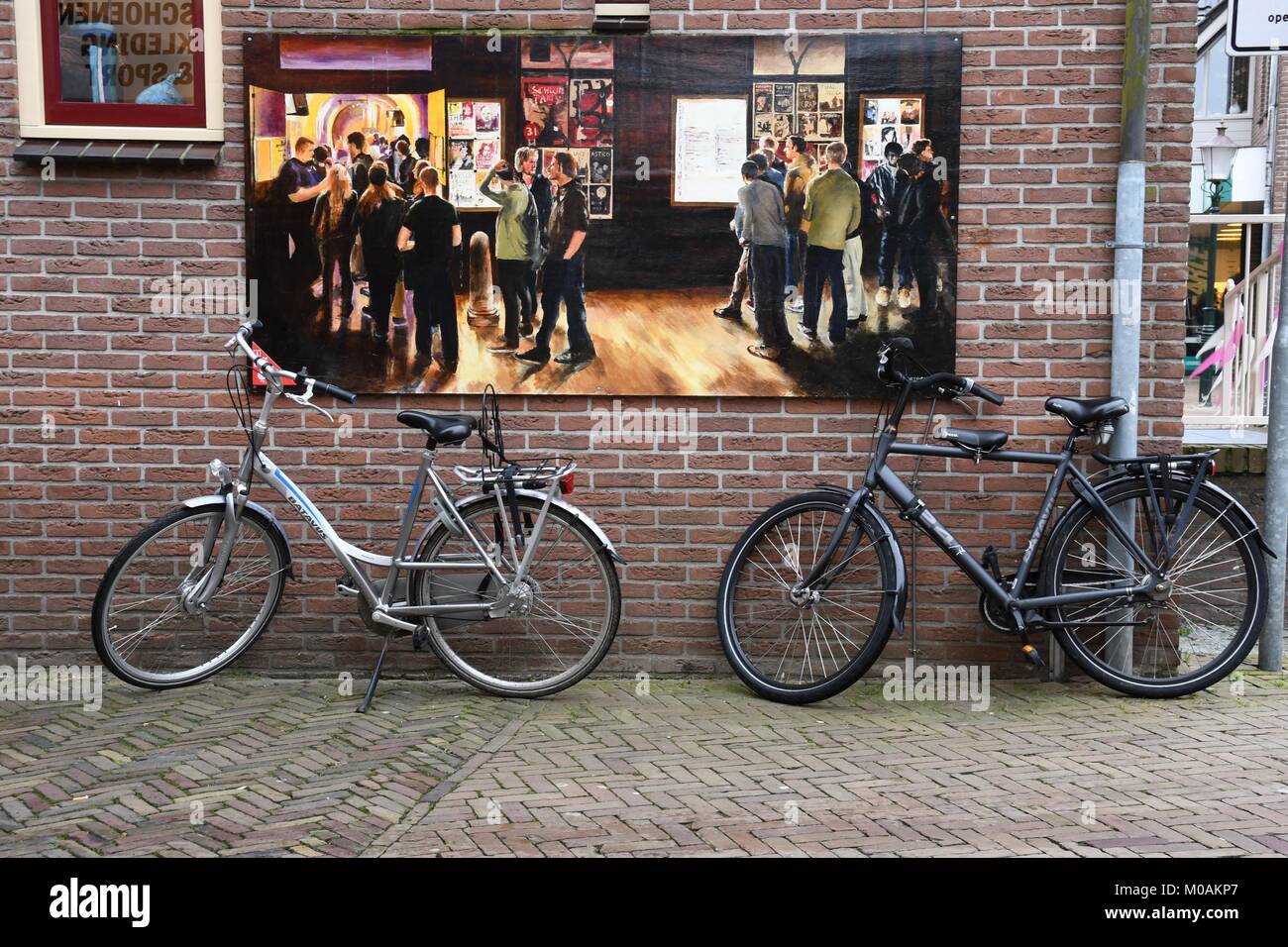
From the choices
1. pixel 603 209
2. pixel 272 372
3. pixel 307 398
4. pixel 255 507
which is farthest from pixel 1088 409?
pixel 255 507

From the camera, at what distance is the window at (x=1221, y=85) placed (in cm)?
2558

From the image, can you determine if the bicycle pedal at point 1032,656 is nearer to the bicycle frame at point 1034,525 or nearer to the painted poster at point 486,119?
the bicycle frame at point 1034,525

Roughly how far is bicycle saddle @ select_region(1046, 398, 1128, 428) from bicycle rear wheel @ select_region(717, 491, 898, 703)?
97 centimetres

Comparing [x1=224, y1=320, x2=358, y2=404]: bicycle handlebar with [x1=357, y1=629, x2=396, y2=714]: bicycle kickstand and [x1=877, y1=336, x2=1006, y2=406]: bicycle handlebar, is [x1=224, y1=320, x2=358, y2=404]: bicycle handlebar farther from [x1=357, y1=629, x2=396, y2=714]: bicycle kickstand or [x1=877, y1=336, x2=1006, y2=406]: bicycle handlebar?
[x1=877, y1=336, x2=1006, y2=406]: bicycle handlebar

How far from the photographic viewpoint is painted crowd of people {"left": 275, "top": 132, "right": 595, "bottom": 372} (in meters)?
5.98

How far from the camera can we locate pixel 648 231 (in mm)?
5977

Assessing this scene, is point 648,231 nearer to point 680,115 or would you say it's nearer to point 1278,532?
point 680,115

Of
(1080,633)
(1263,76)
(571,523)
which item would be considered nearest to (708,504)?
(571,523)

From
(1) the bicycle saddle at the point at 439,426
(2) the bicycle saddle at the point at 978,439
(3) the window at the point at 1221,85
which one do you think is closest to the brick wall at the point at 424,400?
(2) the bicycle saddle at the point at 978,439

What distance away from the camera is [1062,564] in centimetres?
569

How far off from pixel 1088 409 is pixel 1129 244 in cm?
81

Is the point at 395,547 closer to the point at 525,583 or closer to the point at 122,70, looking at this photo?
the point at 525,583

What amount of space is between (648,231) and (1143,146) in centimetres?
228

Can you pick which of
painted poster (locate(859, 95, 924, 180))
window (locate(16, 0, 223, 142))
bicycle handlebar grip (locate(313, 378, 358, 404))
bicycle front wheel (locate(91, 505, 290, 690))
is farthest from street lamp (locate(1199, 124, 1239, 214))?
bicycle front wheel (locate(91, 505, 290, 690))
